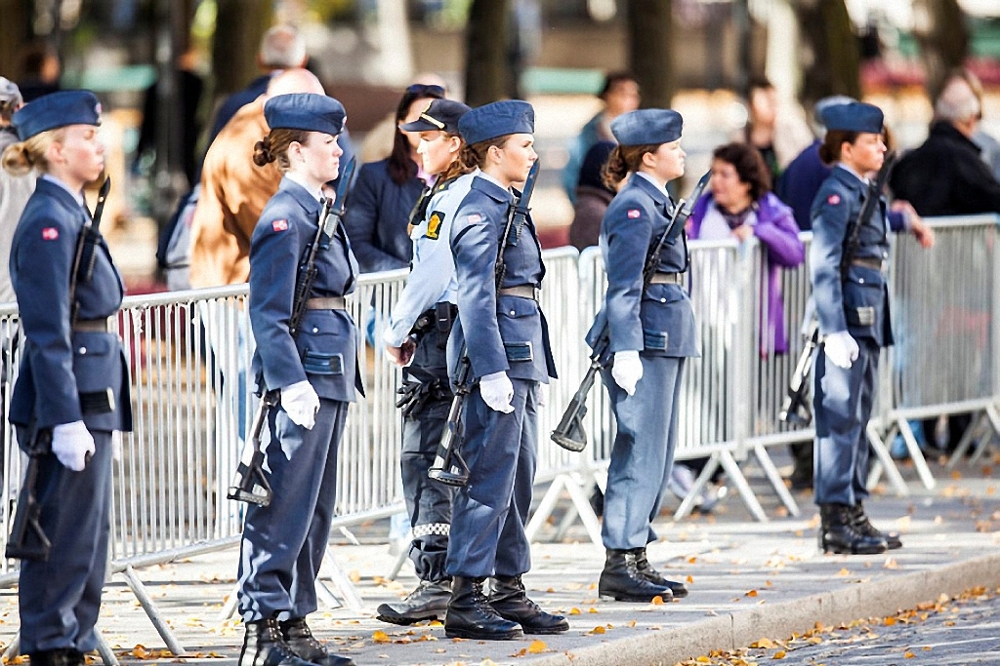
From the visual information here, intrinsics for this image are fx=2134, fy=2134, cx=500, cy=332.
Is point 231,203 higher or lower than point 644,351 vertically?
higher

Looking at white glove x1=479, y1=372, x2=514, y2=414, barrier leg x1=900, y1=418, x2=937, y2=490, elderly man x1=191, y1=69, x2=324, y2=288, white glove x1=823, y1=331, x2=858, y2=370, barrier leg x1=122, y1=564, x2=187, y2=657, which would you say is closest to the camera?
white glove x1=479, y1=372, x2=514, y2=414

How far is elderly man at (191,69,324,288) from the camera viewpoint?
9414mm

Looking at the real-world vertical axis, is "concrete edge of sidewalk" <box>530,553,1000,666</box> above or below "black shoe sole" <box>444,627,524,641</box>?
below

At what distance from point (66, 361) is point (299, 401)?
2.68 feet

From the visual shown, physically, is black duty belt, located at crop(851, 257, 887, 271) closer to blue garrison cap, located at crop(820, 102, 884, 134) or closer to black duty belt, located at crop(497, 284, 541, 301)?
blue garrison cap, located at crop(820, 102, 884, 134)

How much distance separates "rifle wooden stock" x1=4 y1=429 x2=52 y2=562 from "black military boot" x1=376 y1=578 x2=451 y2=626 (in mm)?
2081

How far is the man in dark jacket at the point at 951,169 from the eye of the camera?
1320 centimetres

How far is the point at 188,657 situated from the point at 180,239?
3361 millimetres

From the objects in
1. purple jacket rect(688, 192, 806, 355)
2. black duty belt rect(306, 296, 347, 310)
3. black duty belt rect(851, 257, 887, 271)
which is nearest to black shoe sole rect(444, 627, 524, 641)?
black duty belt rect(306, 296, 347, 310)

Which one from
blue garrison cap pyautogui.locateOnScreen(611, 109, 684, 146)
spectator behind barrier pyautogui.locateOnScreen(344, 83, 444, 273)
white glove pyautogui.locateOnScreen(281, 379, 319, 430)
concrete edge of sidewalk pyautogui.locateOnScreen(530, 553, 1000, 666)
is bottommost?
concrete edge of sidewalk pyautogui.locateOnScreen(530, 553, 1000, 666)

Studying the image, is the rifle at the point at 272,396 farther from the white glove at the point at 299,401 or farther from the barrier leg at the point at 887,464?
the barrier leg at the point at 887,464

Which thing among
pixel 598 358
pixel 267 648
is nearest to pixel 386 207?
pixel 598 358

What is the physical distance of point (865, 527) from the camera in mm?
10000

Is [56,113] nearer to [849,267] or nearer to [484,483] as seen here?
[484,483]
